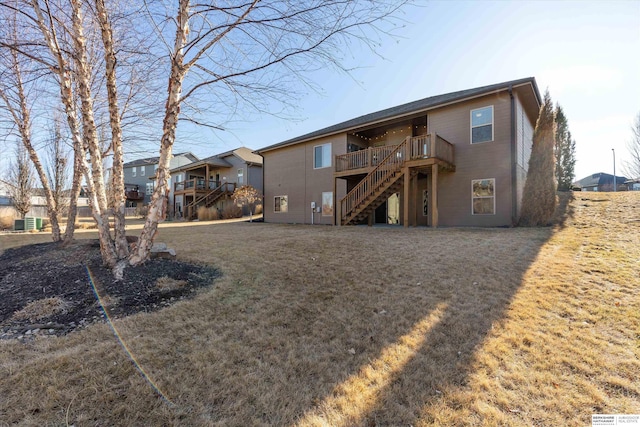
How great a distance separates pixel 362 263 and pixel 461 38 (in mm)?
4764

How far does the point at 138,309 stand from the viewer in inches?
137

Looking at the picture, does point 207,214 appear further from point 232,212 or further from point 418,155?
point 418,155

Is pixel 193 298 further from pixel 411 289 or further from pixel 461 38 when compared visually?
pixel 461 38

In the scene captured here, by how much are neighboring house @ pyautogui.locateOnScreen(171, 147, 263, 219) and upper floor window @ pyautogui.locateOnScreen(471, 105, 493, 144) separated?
1796cm

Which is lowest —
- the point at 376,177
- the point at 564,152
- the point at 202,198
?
the point at 202,198

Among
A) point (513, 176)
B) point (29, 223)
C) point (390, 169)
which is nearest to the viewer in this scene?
point (513, 176)

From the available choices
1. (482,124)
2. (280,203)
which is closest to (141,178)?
(280,203)

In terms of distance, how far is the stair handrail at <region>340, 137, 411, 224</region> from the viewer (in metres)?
11.3

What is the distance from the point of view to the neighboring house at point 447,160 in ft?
33.6

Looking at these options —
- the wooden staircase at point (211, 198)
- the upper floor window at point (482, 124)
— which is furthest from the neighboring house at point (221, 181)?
the upper floor window at point (482, 124)

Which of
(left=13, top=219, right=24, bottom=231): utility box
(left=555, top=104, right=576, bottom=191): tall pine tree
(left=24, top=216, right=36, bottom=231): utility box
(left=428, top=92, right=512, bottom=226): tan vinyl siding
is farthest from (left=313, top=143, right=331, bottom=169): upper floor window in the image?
(left=555, top=104, right=576, bottom=191): tall pine tree

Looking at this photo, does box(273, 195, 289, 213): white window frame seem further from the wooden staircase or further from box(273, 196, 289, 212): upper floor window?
the wooden staircase

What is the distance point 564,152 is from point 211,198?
29.7 meters

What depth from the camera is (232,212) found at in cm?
2239
